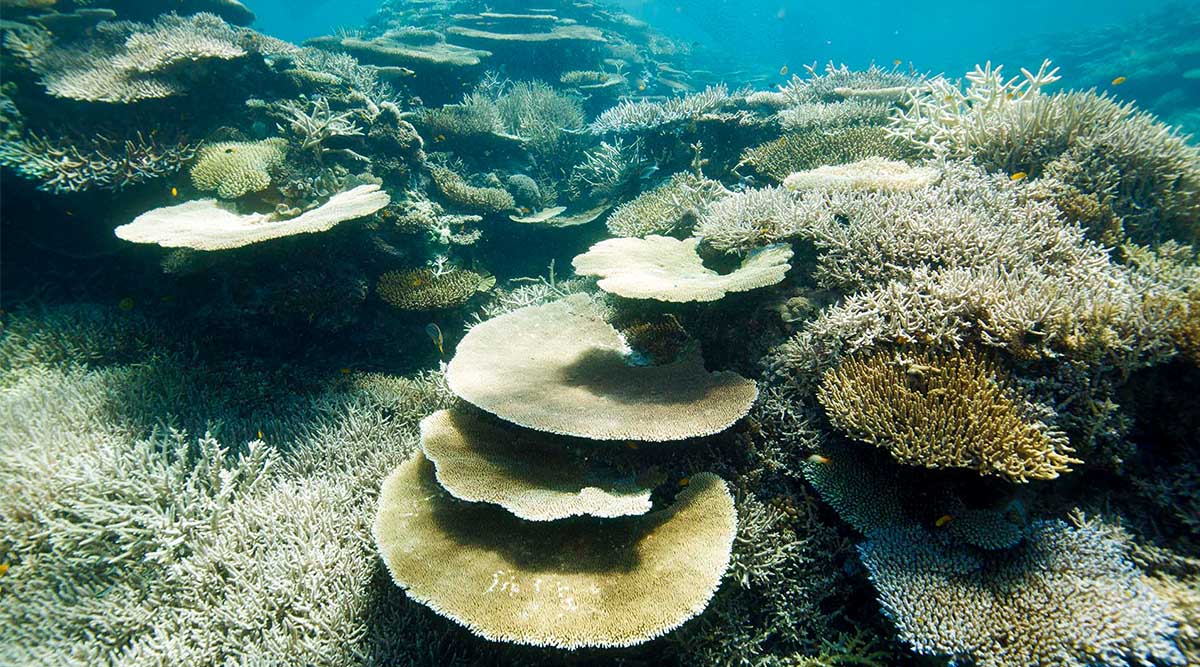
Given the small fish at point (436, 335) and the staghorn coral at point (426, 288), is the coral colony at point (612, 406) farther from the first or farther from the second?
the small fish at point (436, 335)

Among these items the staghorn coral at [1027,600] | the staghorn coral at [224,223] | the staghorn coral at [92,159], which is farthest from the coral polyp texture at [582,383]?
the staghorn coral at [92,159]

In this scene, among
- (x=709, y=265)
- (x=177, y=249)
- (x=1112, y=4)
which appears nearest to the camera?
(x=709, y=265)

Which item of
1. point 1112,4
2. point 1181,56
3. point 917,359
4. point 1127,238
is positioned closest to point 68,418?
point 917,359

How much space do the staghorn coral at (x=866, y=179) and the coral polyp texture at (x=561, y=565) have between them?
287 cm

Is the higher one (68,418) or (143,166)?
(143,166)

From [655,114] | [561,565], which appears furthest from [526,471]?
[655,114]

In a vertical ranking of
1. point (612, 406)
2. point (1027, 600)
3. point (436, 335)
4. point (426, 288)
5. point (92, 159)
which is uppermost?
point (1027, 600)

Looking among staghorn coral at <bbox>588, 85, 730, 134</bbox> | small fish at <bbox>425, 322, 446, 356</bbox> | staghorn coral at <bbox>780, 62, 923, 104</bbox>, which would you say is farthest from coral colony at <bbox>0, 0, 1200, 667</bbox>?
staghorn coral at <bbox>780, 62, 923, 104</bbox>

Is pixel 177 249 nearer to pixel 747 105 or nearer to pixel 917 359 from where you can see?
pixel 917 359

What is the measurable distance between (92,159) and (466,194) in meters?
4.05

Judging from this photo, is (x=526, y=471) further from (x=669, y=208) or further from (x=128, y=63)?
(x=128, y=63)

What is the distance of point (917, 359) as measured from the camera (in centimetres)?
298

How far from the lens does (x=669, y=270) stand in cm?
403

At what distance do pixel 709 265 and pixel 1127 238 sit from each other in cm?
332
